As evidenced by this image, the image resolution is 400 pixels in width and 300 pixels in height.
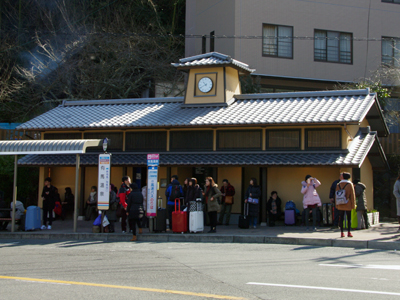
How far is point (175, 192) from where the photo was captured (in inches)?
622

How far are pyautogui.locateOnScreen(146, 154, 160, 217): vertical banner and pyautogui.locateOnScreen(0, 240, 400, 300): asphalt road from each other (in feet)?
8.66

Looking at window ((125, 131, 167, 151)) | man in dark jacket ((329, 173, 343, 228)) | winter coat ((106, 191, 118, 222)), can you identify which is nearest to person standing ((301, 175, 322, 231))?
man in dark jacket ((329, 173, 343, 228))

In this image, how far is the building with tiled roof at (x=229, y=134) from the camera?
1695 centimetres

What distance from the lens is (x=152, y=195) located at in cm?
1515

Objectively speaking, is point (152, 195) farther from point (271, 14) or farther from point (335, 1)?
point (335, 1)

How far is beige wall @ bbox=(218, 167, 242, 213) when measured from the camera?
18.8 metres

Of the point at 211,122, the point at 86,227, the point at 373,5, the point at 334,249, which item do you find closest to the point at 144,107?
the point at 211,122

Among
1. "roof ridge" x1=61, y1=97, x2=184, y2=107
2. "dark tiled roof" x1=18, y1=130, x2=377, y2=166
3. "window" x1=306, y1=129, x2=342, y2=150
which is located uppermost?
"roof ridge" x1=61, y1=97, x2=184, y2=107

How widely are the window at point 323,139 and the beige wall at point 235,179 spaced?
10.8ft

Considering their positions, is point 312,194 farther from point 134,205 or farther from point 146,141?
point 146,141

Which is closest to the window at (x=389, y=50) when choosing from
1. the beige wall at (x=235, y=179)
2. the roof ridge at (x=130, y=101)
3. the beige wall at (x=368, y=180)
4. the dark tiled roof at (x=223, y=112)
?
the beige wall at (x=368, y=180)

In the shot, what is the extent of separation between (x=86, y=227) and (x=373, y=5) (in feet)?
73.9

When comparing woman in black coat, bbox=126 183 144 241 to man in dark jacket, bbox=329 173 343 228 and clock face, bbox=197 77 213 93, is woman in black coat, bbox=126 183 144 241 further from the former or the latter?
clock face, bbox=197 77 213 93

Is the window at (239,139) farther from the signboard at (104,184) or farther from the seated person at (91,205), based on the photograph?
the seated person at (91,205)
